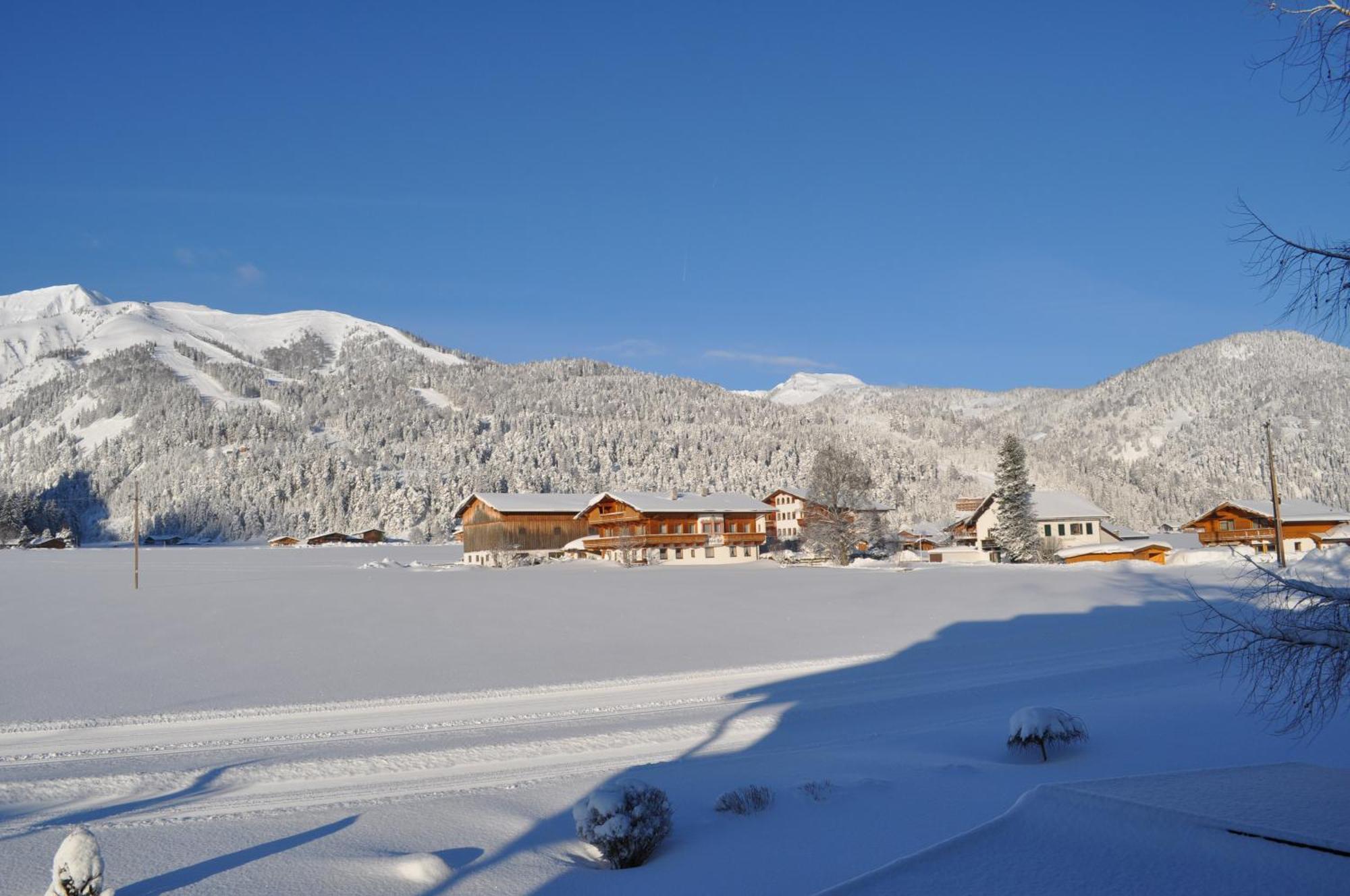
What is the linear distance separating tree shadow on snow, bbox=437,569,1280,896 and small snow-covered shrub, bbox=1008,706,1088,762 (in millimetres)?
316

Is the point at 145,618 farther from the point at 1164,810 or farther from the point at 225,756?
the point at 1164,810

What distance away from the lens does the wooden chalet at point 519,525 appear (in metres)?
82.4

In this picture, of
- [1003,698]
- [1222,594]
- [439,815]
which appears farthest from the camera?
[1222,594]

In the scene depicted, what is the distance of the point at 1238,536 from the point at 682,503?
44.5 metres

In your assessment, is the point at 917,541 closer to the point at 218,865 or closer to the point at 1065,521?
the point at 1065,521

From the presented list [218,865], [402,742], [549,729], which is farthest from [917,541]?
[218,865]

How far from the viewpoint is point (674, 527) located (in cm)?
8038

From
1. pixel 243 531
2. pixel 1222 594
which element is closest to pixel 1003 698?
pixel 1222 594

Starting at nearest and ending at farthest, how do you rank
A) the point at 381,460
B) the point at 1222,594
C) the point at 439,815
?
the point at 439,815
the point at 1222,594
the point at 381,460

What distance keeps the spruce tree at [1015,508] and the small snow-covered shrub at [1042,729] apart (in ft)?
188

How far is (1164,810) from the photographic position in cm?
862

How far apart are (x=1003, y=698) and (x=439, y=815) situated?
44.9ft

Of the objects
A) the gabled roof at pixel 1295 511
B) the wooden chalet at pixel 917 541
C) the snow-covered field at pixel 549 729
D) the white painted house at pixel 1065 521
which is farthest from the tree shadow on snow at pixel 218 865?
the wooden chalet at pixel 917 541

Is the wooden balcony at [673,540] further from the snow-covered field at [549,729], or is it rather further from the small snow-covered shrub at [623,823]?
the small snow-covered shrub at [623,823]
